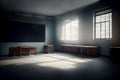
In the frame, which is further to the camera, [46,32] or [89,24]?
[46,32]

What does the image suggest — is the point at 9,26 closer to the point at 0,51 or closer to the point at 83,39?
the point at 0,51

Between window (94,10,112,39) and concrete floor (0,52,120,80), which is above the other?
window (94,10,112,39)

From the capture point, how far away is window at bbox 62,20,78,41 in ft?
32.6

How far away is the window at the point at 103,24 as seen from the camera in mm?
7352

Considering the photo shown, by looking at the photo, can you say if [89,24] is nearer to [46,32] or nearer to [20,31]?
[46,32]

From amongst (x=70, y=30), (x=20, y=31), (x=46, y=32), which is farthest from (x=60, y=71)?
(x=46, y=32)

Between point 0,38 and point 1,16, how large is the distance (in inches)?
75.0

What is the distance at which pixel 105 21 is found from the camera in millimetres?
7617

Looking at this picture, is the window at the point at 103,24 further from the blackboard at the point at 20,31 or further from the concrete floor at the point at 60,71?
the blackboard at the point at 20,31

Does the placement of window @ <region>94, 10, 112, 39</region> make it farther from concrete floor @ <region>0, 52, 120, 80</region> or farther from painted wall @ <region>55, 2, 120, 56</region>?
concrete floor @ <region>0, 52, 120, 80</region>

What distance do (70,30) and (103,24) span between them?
3407mm

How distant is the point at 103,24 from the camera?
7758 millimetres

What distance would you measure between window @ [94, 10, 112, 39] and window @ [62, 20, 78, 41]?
6.69 feet

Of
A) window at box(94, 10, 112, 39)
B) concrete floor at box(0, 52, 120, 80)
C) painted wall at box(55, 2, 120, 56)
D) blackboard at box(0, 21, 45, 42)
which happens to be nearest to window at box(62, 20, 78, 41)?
painted wall at box(55, 2, 120, 56)
